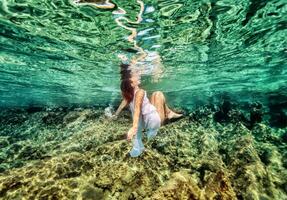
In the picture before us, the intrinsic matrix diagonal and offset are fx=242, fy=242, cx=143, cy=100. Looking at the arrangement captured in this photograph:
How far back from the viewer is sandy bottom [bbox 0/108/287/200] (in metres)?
6.81

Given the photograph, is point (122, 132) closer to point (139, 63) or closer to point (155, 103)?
point (155, 103)

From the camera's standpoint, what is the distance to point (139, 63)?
1441 cm

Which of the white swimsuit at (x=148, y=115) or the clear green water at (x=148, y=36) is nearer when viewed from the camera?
the clear green water at (x=148, y=36)

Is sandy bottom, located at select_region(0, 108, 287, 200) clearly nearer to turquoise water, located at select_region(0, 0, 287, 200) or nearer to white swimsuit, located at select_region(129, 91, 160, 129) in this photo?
turquoise water, located at select_region(0, 0, 287, 200)

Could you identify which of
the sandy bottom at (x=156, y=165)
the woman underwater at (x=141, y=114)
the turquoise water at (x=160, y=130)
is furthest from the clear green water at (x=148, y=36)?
the sandy bottom at (x=156, y=165)

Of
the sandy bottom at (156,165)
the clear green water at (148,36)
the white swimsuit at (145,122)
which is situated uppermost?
the clear green water at (148,36)

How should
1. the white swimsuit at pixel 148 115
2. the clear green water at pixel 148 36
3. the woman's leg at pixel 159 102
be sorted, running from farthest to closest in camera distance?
the woman's leg at pixel 159 102, the white swimsuit at pixel 148 115, the clear green water at pixel 148 36

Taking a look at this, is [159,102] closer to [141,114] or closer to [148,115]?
[148,115]

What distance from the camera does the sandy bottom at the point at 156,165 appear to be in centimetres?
681

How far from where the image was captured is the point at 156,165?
841 cm

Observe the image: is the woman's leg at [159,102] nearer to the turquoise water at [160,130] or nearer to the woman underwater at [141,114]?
the woman underwater at [141,114]

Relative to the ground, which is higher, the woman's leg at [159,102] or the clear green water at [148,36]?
the clear green water at [148,36]

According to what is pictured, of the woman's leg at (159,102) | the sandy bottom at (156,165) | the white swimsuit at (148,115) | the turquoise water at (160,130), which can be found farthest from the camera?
the woman's leg at (159,102)

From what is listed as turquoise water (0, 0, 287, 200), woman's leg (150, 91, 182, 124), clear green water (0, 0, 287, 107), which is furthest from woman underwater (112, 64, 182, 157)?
clear green water (0, 0, 287, 107)
